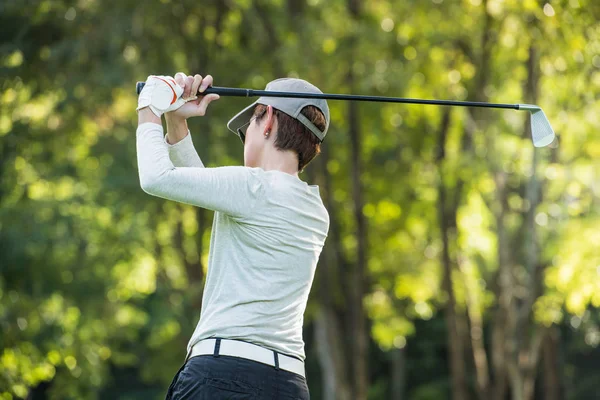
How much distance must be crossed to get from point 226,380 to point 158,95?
0.80 metres

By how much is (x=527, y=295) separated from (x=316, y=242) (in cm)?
875

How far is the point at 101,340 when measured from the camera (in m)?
13.4

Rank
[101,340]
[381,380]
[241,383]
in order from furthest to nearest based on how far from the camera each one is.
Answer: [381,380]
[101,340]
[241,383]

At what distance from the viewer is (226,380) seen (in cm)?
244

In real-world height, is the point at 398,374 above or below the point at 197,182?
below

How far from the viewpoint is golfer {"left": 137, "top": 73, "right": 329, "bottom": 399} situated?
2.44 meters

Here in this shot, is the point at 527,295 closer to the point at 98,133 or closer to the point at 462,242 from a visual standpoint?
the point at 462,242

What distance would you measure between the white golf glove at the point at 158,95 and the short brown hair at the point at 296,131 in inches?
10.2

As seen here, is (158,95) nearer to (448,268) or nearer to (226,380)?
(226,380)

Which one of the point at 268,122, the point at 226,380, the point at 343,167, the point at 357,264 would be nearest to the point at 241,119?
the point at 268,122

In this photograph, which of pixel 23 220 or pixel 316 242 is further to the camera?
pixel 23 220

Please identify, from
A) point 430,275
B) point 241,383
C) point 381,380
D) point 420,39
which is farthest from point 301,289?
point 381,380

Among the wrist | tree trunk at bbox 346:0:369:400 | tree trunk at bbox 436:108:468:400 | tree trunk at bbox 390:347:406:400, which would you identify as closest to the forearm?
the wrist

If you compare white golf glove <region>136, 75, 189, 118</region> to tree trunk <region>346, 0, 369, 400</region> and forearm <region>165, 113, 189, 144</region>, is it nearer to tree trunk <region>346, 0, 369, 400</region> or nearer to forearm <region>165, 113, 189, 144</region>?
forearm <region>165, 113, 189, 144</region>
